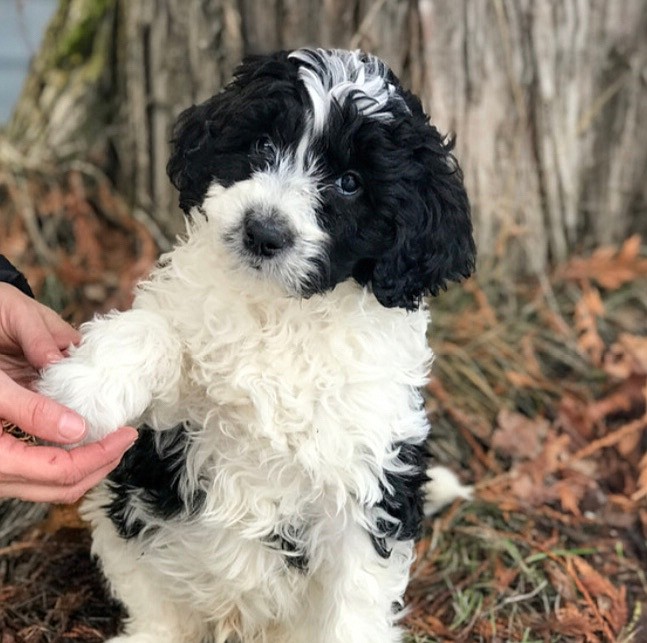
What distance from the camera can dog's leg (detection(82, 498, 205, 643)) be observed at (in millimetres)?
3225

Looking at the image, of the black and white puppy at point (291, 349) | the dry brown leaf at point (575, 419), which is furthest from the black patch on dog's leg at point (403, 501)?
the dry brown leaf at point (575, 419)

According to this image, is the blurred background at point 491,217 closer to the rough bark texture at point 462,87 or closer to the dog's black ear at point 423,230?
the rough bark texture at point 462,87

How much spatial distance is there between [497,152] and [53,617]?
3.03m

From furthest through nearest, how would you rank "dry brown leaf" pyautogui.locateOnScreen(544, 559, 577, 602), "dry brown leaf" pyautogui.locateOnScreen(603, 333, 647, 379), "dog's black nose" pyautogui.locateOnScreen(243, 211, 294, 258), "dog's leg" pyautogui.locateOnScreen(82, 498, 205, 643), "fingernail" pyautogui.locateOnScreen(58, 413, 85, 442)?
"dry brown leaf" pyautogui.locateOnScreen(603, 333, 647, 379)
"dry brown leaf" pyautogui.locateOnScreen(544, 559, 577, 602)
"dog's leg" pyautogui.locateOnScreen(82, 498, 205, 643)
"dog's black nose" pyautogui.locateOnScreen(243, 211, 294, 258)
"fingernail" pyautogui.locateOnScreen(58, 413, 85, 442)

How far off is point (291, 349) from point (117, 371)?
A: 1.65 feet

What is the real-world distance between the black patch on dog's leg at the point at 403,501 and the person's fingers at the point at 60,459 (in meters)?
0.77

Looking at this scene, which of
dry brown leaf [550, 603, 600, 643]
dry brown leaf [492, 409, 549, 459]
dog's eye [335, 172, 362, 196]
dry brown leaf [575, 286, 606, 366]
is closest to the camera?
dog's eye [335, 172, 362, 196]

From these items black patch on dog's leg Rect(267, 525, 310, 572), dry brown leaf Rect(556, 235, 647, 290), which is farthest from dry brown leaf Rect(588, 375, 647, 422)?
black patch on dog's leg Rect(267, 525, 310, 572)

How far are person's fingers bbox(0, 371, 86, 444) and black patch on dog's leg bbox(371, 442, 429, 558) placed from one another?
917mm

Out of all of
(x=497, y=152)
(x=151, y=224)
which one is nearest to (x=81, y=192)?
(x=151, y=224)

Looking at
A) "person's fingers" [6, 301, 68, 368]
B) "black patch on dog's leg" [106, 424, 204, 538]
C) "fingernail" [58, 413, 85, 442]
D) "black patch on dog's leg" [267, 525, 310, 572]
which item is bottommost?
"black patch on dog's leg" [267, 525, 310, 572]

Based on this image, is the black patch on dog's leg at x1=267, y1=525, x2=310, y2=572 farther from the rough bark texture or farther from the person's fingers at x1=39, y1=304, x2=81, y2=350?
the rough bark texture

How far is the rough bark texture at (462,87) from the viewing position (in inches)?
187

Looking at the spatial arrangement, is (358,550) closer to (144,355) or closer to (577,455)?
(144,355)
